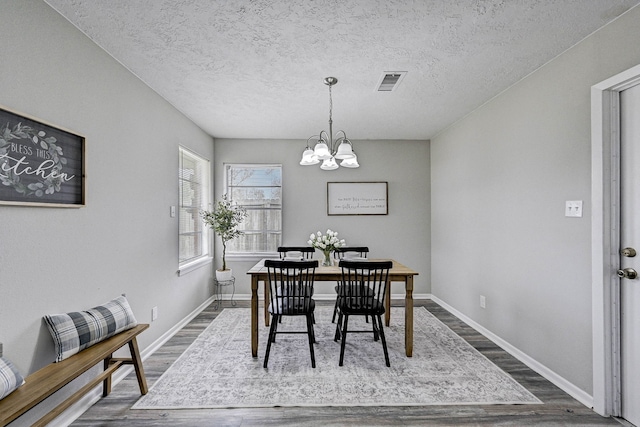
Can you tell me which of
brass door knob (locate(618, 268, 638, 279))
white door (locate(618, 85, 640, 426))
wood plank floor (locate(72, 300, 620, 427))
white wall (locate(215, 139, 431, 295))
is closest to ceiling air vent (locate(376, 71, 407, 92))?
white door (locate(618, 85, 640, 426))

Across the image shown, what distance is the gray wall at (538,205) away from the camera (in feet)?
6.63

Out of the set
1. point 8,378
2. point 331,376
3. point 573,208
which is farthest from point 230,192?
point 573,208

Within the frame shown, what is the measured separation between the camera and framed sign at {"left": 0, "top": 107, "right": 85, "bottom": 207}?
57.8 inches

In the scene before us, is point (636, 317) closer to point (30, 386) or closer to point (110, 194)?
point (30, 386)

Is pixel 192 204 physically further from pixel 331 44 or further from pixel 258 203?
pixel 331 44

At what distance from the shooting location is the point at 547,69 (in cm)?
233

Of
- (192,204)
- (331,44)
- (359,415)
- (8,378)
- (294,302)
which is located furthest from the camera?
(192,204)

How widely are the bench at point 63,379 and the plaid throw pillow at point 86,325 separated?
40mm

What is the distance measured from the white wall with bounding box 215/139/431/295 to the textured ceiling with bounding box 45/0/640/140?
1388mm

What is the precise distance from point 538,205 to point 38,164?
3.34 metres

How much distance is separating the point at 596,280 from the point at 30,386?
3.14 meters

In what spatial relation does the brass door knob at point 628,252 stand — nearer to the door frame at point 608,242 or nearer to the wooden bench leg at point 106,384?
the door frame at point 608,242

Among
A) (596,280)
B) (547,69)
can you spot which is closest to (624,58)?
(547,69)

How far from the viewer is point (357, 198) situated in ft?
15.3
